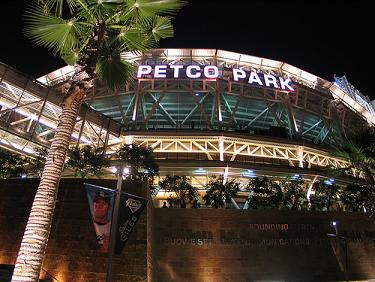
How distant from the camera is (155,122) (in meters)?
51.1

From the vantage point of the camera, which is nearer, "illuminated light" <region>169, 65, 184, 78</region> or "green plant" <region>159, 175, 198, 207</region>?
"green plant" <region>159, 175, 198, 207</region>

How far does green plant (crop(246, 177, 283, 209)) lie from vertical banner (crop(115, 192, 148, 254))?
17723mm

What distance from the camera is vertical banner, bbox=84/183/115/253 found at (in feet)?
37.6

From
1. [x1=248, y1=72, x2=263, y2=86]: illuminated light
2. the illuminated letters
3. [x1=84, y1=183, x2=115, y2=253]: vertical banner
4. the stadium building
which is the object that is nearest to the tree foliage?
[x1=84, y1=183, x2=115, y2=253]: vertical banner

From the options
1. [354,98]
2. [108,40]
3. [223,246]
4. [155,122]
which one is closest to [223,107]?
[155,122]

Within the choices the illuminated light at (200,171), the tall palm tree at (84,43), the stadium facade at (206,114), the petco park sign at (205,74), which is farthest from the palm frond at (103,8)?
the petco park sign at (205,74)

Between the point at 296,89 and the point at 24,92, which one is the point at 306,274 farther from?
the point at 296,89

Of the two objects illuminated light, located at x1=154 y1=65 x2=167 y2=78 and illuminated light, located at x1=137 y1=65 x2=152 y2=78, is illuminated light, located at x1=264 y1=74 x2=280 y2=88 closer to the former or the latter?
illuminated light, located at x1=154 y1=65 x2=167 y2=78

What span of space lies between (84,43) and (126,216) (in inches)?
229

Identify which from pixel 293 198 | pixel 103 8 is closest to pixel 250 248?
pixel 293 198

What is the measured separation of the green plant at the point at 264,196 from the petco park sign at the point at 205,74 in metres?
18.4

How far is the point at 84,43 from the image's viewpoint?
1125 cm

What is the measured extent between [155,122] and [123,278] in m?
36.3

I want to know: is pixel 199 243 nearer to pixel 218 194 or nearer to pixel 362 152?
pixel 218 194
